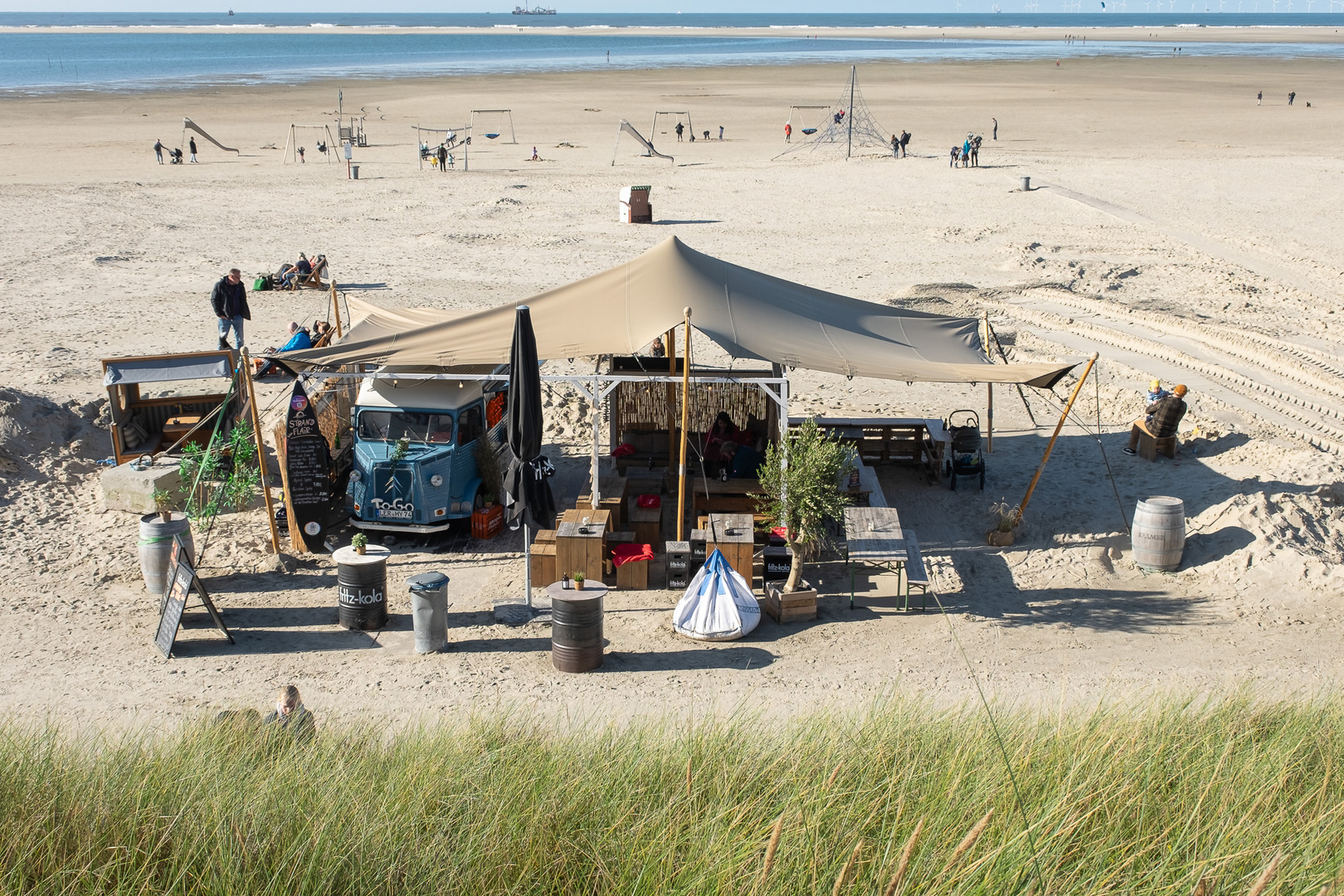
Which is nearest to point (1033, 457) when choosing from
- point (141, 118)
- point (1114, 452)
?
point (1114, 452)

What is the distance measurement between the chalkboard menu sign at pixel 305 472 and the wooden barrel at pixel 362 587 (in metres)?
1.80

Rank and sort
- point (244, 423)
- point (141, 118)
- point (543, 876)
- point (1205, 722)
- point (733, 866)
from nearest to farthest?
point (733, 866) < point (543, 876) < point (1205, 722) < point (244, 423) < point (141, 118)

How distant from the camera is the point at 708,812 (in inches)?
200

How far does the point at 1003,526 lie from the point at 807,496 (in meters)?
2.81

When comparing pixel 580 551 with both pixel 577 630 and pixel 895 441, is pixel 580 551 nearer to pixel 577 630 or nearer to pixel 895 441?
pixel 577 630

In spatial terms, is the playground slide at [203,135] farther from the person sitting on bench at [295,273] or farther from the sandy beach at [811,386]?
the person sitting on bench at [295,273]

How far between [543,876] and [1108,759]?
2.84 m

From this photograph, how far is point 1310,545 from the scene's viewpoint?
11.3m

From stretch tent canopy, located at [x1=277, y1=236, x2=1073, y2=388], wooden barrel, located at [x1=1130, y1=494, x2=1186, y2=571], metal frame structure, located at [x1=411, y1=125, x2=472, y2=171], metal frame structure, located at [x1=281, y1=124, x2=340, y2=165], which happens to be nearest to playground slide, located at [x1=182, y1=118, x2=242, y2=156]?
metal frame structure, located at [x1=281, y1=124, x2=340, y2=165]

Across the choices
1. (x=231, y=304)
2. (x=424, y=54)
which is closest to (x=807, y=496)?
(x=231, y=304)

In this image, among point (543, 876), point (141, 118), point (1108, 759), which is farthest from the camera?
point (141, 118)

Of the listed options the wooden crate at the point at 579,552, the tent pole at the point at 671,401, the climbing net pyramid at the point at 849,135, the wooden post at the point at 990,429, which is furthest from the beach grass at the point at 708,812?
the climbing net pyramid at the point at 849,135

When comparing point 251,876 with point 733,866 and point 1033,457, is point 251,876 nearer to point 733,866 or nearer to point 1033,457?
point 733,866

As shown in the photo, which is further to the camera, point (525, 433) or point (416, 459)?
point (416, 459)
